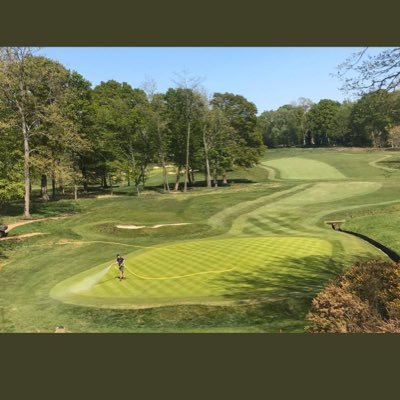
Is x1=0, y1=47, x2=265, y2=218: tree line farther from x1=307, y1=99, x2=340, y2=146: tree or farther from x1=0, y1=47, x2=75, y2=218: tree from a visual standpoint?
x1=307, y1=99, x2=340, y2=146: tree

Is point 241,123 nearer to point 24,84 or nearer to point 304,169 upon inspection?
point 304,169

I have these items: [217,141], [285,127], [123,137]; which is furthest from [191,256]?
[285,127]

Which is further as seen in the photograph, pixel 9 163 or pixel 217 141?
pixel 217 141

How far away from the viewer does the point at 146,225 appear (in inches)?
1909

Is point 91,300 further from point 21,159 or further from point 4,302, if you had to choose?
point 21,159

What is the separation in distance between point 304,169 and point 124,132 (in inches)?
1757

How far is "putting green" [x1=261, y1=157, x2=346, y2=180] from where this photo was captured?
288ft

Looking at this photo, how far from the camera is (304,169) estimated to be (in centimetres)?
9800

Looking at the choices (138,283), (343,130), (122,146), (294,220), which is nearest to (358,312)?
(138,283)

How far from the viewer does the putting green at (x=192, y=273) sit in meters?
23.5

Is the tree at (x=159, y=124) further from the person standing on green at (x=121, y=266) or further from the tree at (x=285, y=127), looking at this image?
the tree at (x=285, y=127)

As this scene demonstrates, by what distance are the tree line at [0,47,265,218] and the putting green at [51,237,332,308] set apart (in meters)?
26.5

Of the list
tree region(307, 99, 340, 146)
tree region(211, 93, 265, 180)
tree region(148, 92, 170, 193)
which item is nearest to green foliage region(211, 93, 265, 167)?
tree region(211, 93, 265, 180)

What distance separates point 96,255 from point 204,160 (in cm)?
5078
